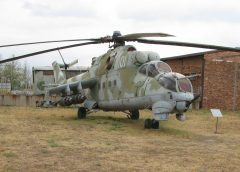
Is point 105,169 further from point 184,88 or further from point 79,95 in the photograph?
point 79,95

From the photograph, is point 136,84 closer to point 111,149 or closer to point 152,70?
point 152,70

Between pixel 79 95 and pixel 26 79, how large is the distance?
79.3m

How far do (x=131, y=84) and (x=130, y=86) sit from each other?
92 mm

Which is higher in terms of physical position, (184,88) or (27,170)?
(184,88)

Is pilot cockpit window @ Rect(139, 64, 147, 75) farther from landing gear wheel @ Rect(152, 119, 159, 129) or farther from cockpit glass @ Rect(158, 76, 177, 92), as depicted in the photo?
landing gear wheel @ Rect(152, 119, 159, 129)

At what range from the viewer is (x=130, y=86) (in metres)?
16.1

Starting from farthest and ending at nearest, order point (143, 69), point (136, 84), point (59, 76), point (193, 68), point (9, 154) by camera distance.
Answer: point (193, 68) → point (59, 76) → point (136, 84) → point (143, 69) → point (9, 154)

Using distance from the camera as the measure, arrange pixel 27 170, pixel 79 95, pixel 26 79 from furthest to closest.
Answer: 1. pixel 26 79
2. pixel 79 95
3. pixel 27 170

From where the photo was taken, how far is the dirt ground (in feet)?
26.7

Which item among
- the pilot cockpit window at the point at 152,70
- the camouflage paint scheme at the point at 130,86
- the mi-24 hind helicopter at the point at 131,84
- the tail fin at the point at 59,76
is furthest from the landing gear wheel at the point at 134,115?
the tail fin at the point at 59,76

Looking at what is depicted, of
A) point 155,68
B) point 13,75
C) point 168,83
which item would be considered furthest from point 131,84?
point 13,75

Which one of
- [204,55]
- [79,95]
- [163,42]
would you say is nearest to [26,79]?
[204,55]

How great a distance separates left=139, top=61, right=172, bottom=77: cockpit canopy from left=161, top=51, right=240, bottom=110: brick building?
1571 cm

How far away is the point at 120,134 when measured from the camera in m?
13.5
